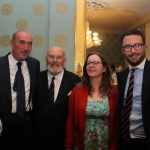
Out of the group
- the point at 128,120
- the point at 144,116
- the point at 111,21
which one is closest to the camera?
the point at 144,116

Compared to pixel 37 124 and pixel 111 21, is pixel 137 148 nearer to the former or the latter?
pixel 37 124

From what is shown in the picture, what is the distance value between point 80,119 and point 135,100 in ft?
1.67

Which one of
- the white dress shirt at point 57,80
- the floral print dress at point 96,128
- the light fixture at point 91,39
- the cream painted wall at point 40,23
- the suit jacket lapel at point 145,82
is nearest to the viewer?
the suit jacket lapel at point 145,82

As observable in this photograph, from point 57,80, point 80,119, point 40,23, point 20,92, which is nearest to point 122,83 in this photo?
point 80,119

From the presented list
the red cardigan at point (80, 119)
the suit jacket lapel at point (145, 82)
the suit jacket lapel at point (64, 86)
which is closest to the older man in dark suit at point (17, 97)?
the suit jacket lapel at point (64, 86)

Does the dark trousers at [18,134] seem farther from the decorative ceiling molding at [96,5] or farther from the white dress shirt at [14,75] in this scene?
the decorative ceiling molding at [96,5]

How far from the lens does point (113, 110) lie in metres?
1.84

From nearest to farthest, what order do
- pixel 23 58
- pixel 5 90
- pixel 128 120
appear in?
pixel 128 120 → pixel 5 90 → pixel 23 58

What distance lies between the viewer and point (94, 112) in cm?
180

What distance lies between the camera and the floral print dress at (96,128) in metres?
1.79

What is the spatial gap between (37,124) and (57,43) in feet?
3.56

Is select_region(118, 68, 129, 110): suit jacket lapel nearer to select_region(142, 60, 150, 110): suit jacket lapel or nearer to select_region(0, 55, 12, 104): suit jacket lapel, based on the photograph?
select_region(142, 60, 150, 110): suit jacket lapel

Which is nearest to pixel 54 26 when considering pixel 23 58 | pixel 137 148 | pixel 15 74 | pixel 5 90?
pixel 23 58

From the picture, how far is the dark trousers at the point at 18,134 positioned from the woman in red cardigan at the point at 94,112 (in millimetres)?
371
